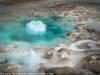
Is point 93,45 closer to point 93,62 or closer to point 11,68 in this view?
point 93,62

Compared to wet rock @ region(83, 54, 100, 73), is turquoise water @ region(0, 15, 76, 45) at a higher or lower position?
higher

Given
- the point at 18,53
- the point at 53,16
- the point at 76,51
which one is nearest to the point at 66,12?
the point at 53,16

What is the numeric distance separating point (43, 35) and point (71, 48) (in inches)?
44.6

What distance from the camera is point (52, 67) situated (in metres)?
3.86

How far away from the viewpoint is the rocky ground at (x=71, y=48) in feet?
12.5

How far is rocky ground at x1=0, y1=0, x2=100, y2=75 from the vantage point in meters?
3.80

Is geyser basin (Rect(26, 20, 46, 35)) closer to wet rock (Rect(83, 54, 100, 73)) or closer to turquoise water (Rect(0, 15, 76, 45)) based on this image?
turquoise water (Rect(0, 15, 76, 45))

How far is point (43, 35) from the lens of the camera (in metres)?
5.33

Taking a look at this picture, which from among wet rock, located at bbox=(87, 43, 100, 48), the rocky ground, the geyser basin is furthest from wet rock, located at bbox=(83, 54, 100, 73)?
the geyser basin

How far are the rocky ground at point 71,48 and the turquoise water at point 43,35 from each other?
274 mm

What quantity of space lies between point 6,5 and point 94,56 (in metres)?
4.92

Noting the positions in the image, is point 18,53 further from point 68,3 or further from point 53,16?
point 68,3

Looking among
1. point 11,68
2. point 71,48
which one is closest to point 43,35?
point 71,48

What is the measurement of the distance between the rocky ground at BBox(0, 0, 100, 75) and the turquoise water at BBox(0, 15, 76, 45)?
0.27 m
